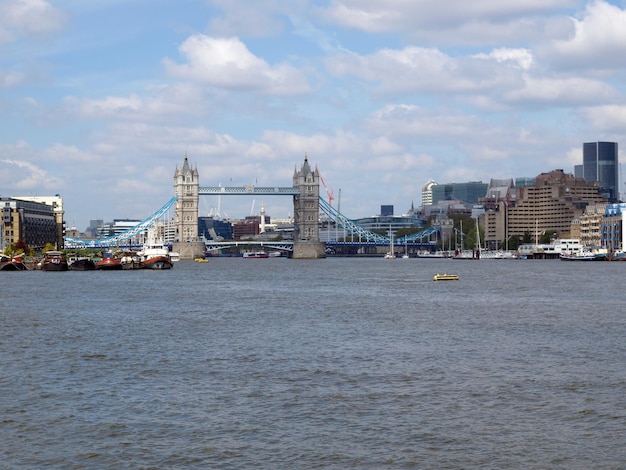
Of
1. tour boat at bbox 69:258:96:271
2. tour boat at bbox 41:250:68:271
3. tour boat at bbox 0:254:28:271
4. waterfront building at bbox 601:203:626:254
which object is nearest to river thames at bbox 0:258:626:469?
tour boat at bbox 41:250:68:271

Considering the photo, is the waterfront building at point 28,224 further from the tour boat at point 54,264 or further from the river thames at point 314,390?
the river thames at point 314,390

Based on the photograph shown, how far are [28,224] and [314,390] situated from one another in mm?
147715

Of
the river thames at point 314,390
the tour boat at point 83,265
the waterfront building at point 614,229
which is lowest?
the river thames at point 314,390

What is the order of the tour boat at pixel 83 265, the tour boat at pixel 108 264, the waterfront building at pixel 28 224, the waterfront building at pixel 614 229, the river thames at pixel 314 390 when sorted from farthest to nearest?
the waterfront building at pixel 614 229 → the waterfront building at pixel 28 224 → the tour boat at pixel 108 264 → the tour boat at pixel 83 265 → the river thames at pixel 314 390

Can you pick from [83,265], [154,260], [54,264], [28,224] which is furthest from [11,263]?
[28,224]

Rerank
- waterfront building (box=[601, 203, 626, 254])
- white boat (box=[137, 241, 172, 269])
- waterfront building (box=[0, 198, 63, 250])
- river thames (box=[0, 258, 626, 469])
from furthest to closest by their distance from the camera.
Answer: waterfront building (box=[601, 203, 626, 254])
waterfront building (box=[0, 198, 63, 250])
white boat (box=[137, 241, 172, 269])
river thames (box=[0, 258, 626, 469])

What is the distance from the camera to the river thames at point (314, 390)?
62.0 feet

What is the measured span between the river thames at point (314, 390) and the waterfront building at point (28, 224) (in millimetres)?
116108

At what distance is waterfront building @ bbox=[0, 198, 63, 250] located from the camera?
158m

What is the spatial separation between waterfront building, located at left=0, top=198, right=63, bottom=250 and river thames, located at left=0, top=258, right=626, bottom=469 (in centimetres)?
11611

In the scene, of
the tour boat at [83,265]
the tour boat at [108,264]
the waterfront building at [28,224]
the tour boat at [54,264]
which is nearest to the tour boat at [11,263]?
the tour boat at [54,264]

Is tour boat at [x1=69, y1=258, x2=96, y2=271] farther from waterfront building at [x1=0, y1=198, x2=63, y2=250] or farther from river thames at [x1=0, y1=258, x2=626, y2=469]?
river thames at [x1=0, y1=258, x2=626, y2=469]

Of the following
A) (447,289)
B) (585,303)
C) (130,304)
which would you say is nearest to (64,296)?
(130,304)

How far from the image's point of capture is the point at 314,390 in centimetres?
2472
